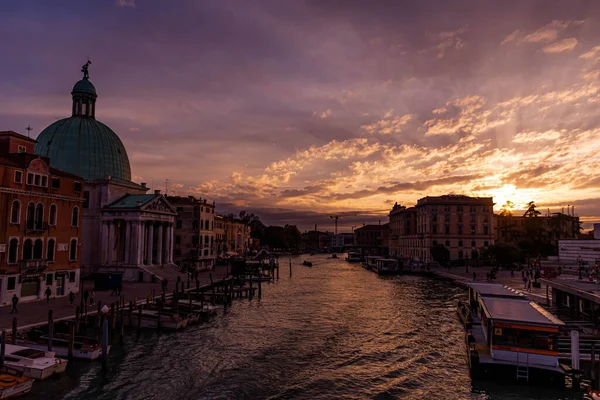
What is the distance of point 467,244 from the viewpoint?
111938 millimetres

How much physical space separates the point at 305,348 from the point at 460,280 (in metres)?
50.2

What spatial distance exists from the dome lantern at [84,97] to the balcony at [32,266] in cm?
3761

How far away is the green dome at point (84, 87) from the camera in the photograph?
70.2 metres

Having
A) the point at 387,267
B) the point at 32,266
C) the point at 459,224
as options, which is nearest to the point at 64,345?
the point at 32,266

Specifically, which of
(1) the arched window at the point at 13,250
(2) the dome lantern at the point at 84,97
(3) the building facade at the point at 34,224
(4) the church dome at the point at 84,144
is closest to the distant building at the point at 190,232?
(4) the church dome at the point at 84,144

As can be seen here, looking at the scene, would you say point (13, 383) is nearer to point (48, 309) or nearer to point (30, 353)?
point (30, 353)

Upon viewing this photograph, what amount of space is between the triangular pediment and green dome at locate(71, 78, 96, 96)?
2203 centimetres

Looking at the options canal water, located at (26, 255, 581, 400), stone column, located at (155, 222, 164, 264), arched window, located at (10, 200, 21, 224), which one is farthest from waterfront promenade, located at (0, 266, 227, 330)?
stone column, located at (155, 222, 164, 264)

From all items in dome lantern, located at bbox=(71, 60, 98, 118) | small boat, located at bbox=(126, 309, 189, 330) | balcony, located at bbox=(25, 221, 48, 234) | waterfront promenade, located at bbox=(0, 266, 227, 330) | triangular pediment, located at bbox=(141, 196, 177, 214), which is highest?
dome lantern, located at bbox=(71, 60, 98, 118)

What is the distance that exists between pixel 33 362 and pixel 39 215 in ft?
73.2

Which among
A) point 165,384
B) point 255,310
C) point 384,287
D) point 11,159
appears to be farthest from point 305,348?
point 384,287

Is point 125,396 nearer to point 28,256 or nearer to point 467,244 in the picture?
point 28,256

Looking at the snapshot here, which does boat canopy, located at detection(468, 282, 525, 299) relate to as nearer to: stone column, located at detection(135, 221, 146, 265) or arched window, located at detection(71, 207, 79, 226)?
arched window, located at detection(71, 207, 79, 226)

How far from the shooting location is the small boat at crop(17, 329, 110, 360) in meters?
26.6
